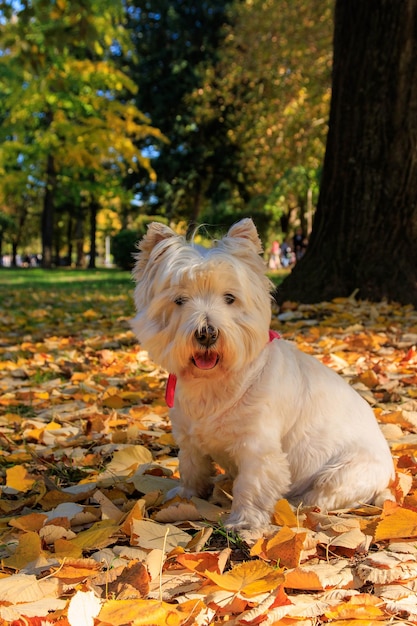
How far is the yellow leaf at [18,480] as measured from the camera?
3283mm

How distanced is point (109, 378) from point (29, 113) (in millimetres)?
22867

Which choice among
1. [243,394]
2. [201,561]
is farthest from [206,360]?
[201,561]

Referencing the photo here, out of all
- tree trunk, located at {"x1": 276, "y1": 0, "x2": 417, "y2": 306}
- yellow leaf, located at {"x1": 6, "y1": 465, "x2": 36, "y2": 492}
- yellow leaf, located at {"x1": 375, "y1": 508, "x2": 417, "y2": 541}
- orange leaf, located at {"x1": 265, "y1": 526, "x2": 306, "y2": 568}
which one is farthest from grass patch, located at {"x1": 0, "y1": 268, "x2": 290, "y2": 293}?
orange leaf, located at {"x1": 265, "y1": 526, "x2": 306, "y2": 568}

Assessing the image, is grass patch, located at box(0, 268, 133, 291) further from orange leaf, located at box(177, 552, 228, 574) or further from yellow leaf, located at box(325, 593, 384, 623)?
yellow leaf, located at box(325, 593, 384, 623)

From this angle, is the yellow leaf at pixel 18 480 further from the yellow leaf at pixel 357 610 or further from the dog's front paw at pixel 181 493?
the yellow leaf at pixel 357 610

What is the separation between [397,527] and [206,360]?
97 centimetres

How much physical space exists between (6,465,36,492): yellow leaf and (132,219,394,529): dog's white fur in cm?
87

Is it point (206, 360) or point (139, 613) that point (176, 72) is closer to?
point (206, 360)

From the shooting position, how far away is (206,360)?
8.43 ft

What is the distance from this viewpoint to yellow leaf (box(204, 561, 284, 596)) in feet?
6.49

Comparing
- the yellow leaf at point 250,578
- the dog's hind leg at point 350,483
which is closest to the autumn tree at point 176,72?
the dog's hind leg at point 350,483

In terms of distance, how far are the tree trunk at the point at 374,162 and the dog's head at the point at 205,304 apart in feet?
17.8

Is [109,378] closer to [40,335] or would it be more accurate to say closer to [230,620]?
[40,335]

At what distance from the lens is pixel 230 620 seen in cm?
186
